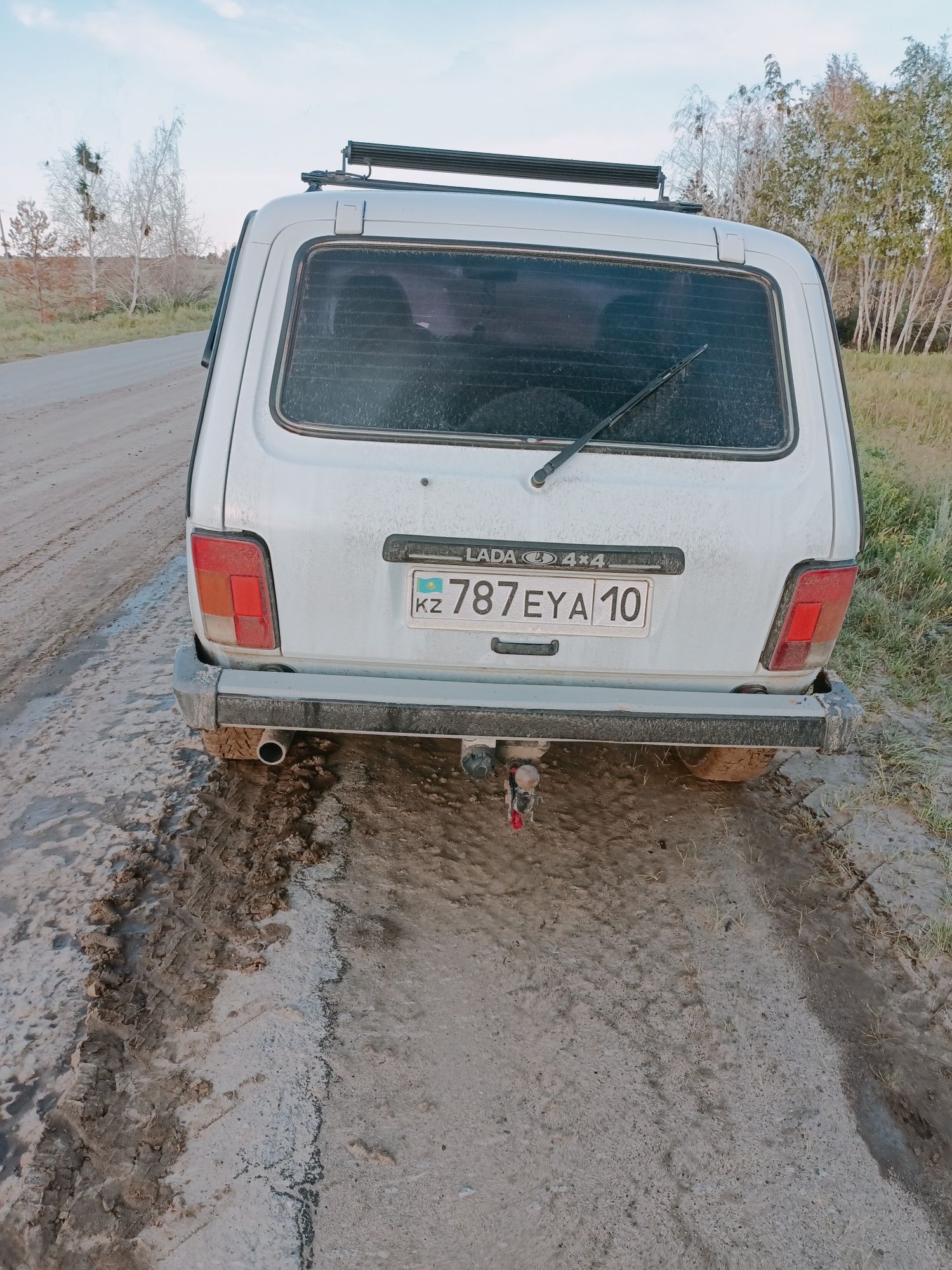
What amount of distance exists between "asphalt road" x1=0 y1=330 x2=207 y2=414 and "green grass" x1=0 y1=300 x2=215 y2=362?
2.61ft

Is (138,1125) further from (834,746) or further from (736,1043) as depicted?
(834,746)

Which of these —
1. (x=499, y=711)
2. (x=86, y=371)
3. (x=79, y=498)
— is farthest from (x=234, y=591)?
(x=86, y=371)

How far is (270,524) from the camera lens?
2.36 meters

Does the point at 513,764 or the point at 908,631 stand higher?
the point at 513,764

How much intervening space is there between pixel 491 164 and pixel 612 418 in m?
2.57

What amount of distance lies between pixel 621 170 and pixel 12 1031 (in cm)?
449

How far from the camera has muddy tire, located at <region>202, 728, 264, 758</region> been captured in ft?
10.0

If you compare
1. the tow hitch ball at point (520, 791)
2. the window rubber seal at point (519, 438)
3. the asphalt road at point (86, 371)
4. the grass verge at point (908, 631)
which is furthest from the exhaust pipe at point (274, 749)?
the asphalt road at point (86, 371)

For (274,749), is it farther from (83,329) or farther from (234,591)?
(83,329)

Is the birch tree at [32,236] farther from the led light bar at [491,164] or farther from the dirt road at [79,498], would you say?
the led light bar at [491,164]

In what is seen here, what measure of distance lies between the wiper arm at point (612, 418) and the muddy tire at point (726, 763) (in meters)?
1.30

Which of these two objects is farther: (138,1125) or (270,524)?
(270,524)

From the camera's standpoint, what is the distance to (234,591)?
2.43 metres

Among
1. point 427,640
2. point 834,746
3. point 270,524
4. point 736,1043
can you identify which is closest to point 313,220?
point 270,524
